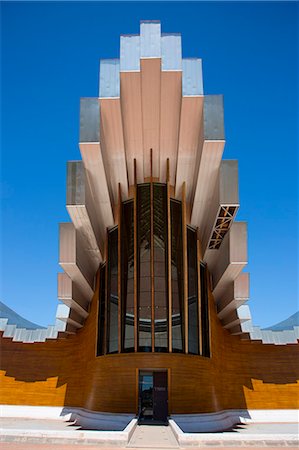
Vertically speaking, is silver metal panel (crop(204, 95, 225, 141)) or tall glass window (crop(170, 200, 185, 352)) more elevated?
silver metal panel (crop(204, 95, 225, 141))

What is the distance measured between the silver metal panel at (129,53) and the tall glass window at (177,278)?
296 inches

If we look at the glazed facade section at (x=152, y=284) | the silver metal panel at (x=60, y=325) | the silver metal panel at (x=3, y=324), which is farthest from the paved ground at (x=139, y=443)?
the silver metal panel at (x=3, y=324)

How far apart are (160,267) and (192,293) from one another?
2081mm

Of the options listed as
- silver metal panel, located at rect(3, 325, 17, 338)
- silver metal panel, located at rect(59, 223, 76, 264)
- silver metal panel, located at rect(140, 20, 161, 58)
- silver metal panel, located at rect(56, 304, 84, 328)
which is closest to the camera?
silver metal panel, located at rect(140, 20, 161, 58)

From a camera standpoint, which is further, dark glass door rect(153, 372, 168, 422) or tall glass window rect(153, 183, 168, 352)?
tall glass window rect(153, 183, 168, 352)

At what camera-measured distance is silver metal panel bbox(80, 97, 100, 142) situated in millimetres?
15547

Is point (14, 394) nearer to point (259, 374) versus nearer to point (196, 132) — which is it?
point (259, 374)

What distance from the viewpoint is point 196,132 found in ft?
56.2

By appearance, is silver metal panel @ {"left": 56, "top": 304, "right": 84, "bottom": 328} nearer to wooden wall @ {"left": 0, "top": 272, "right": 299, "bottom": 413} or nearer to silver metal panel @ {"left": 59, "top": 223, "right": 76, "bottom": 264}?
wooden wall @ {"left": 0, "top": 272, "right": 299, "bottom": 413}

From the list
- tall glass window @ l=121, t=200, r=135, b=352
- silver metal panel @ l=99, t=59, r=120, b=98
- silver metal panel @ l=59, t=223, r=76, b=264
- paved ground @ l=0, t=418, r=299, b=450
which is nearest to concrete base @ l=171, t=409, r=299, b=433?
tall glass window @ l=121, t=200, r=135, b=352

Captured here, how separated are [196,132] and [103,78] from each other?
423 cm

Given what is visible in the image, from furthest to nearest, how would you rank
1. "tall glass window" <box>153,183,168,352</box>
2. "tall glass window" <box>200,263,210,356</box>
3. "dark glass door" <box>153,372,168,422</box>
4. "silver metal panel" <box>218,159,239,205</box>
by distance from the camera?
"tall glass window" <box>200,263,210,356</box>
"tall glass window" <box>153,183,168,352</box>
"dark glass door" <box>153,372,168,422</box>
"silver metal panel" <box>218,159,239,205</box>

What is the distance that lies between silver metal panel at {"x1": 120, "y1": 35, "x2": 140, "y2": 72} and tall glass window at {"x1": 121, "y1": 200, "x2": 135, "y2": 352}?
7495 mm

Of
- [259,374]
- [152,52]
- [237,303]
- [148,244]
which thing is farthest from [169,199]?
[259,374]
